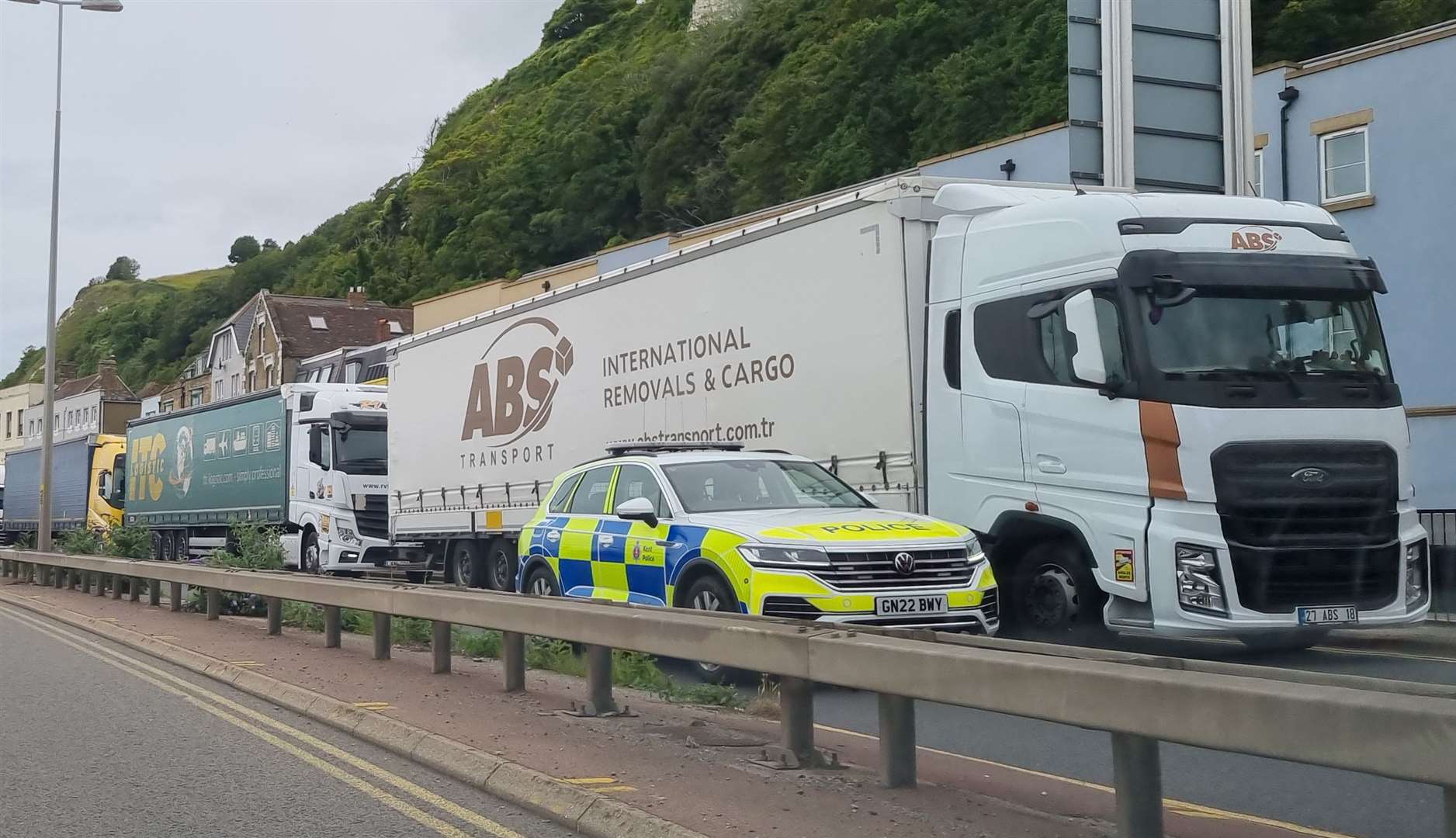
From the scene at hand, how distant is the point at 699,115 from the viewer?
234ft

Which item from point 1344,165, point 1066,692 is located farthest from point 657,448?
point 1344,165

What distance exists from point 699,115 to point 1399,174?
51234mm

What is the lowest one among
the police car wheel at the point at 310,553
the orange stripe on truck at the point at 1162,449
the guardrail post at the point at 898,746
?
the guardrail post at the point at 898,746

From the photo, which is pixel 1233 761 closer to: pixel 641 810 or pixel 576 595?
pixel 641 810

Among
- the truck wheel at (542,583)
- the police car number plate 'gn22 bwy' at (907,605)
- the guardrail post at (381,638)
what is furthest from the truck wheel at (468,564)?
the police car number plate 'gn22 bwy' at (907,605)

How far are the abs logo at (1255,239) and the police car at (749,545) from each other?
2993 mm

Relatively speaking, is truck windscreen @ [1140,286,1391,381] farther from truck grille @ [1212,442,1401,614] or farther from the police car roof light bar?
the police car roof light bar

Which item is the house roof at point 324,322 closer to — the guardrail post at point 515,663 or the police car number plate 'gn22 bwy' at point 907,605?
the guardrail post at point 515,663

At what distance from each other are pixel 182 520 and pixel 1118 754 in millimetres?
29500

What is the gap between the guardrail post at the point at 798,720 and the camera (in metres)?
6.77

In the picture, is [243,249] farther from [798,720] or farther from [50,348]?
[798,720]

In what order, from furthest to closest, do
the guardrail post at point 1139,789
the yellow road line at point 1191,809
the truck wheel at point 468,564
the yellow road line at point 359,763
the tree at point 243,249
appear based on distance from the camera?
the tree at point 243,249, the truck wheel at point 468,564, the yellow road line at point 359,763, the yellow road line at point 1191,809, the guardrail post at point 1139,789

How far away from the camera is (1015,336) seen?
36.6 feet

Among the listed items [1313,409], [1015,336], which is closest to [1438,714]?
[1313,409]
